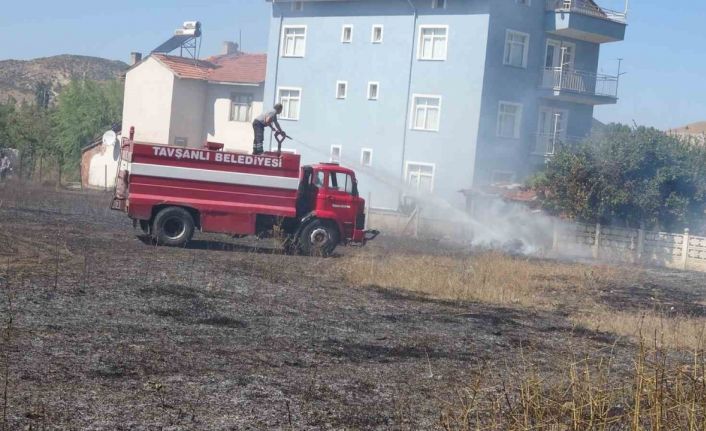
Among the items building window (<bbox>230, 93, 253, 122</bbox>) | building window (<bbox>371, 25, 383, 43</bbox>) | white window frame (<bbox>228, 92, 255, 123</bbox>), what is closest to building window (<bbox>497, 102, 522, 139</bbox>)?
building window (<bbox>371, 25, 383, 43</bbox>)

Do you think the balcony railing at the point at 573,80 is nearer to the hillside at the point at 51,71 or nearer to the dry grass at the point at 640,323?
the dry grass at the point at 640,323

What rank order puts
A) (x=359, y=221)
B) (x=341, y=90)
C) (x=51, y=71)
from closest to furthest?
(x=359, y=221), (x=341, y=90), (x=51, y=71)

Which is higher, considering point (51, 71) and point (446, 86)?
point (51, 71)

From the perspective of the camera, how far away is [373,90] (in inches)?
1684

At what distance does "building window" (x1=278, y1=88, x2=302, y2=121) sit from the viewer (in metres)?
45.3

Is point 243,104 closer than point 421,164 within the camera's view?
No

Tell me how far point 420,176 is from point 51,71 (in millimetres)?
87756

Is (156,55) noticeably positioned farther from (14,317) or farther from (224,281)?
(14,317)

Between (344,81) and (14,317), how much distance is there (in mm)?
33665

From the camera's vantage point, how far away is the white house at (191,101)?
48.9m

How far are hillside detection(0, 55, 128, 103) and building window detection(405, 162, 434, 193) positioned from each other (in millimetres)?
74462

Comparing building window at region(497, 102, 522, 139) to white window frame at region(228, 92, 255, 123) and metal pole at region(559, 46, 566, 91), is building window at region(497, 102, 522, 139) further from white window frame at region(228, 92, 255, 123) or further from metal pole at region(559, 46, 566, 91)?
white window frame at region(228, 92, 255, 123)

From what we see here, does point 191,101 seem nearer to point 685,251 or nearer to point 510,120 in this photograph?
point 510,120

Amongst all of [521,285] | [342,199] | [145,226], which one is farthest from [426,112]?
[521,285]
